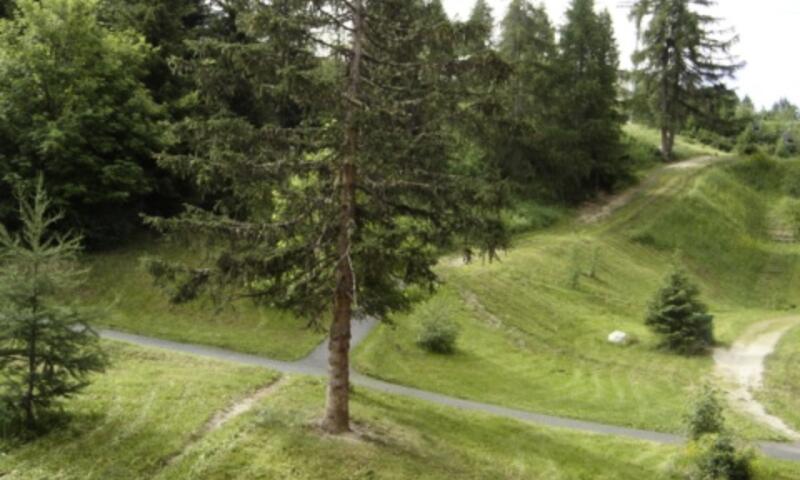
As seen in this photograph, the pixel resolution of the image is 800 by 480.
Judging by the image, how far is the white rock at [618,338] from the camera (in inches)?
1047

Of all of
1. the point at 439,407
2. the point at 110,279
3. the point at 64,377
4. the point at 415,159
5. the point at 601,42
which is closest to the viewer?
the point at 64,377

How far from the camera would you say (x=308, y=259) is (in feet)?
42.4

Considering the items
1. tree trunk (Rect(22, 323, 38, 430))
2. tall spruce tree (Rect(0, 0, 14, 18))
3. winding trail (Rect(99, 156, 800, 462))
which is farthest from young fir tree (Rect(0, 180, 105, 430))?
tall spruce tree (Rect(0, 0, 14, 18))

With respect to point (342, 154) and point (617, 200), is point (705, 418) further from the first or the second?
point (617, 200)

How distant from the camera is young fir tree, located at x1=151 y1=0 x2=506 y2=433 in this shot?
475 inches

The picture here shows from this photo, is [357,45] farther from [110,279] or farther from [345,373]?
[110,279]

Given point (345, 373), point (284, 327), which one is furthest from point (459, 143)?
point (284, 327)

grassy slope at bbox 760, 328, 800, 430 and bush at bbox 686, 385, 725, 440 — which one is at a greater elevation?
bush at bbox 686, 385, 725, 440

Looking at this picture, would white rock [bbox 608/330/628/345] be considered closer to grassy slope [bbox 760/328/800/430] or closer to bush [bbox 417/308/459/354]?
grassy slope [bbox 760/328/800/430]

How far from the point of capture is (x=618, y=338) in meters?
26.7

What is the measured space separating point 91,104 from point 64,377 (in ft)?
68.6

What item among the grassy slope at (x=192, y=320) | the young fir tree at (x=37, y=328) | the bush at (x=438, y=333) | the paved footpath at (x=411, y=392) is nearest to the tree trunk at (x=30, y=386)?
the young fir tree at (x=37, y=328)

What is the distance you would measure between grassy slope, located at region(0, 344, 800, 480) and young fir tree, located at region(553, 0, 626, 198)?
2827cm

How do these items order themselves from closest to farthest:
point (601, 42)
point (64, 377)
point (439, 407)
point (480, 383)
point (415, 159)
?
point (64, 377) < point (415, 159) < point (439, 407) < point (480, 383) < point (601, 42)
